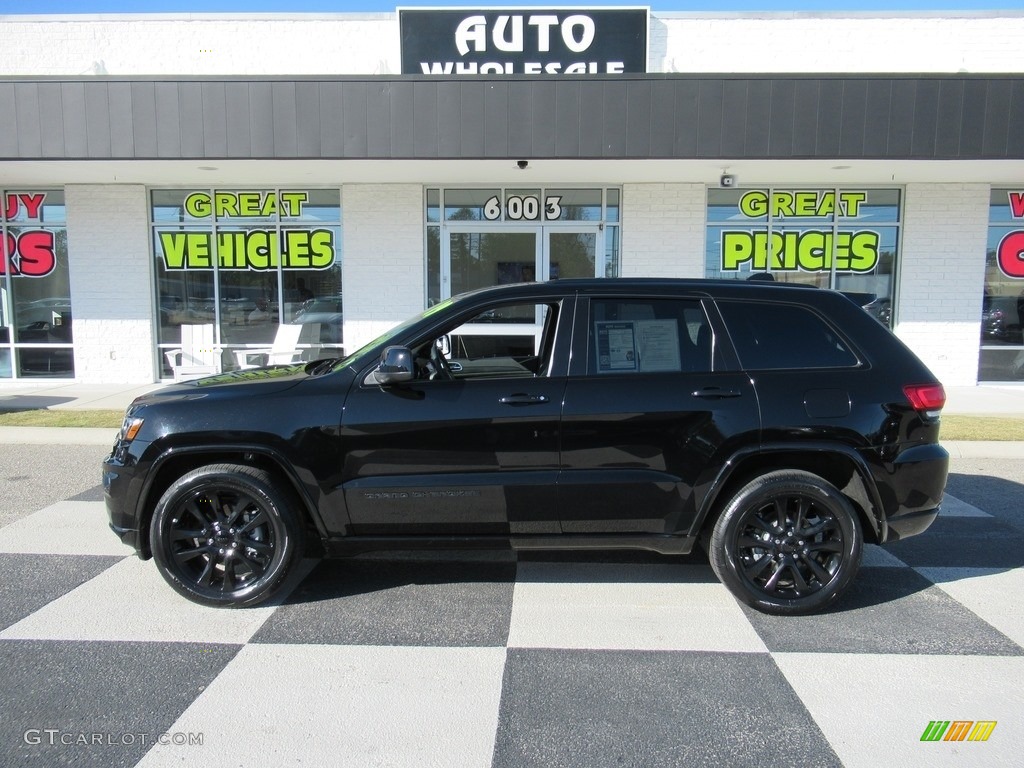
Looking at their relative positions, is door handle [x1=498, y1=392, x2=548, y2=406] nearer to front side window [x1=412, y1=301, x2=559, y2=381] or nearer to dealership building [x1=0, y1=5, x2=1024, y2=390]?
front side window [x1=412, y1=301, x2=559, y2=381]

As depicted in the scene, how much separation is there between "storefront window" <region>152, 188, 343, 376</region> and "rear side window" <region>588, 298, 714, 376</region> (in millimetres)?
8977

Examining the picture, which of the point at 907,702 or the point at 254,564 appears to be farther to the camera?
the point at 254,564

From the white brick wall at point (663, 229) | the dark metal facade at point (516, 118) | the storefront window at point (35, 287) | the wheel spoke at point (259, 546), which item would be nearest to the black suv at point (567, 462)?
the wheel spoke at point (259, 546)

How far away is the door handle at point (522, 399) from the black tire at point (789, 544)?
45.9 inches

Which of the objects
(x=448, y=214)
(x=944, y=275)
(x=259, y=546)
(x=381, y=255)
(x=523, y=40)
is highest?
(x=523, y=40)

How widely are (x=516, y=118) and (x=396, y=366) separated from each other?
22.0 feet

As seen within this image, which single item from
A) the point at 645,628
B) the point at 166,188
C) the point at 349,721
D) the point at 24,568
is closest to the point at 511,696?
the point at 349,721

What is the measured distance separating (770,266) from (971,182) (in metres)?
3.41

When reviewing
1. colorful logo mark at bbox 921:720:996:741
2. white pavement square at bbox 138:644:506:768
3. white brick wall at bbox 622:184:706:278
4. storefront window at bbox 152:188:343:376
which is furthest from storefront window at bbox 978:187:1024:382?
white pavement square at bbox 138:644:506:768

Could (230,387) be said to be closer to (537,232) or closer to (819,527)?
(819,527)

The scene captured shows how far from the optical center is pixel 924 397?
3.74 m

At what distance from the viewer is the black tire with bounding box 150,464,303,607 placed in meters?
3.68

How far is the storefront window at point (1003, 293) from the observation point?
11.7 metres

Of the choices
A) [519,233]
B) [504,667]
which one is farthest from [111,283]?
[504,667]
